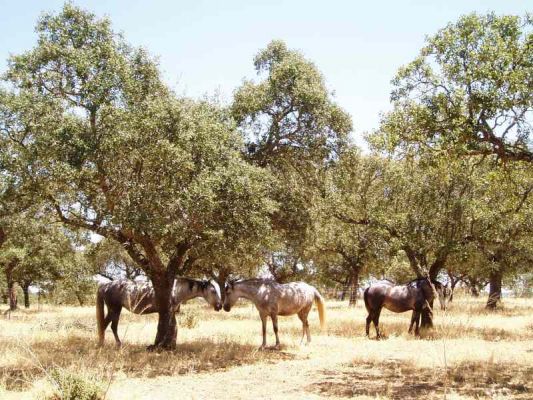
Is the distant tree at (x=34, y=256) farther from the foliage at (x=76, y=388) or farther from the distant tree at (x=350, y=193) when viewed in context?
the foliage at (x=76, y=388)

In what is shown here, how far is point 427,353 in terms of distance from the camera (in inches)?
586

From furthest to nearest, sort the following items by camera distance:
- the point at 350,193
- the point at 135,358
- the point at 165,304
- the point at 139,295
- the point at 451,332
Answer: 1. the point at 350,193
2. the point at 451,332
3. the point at 139,295
4. the point at 165,304
5. the point at 135,358

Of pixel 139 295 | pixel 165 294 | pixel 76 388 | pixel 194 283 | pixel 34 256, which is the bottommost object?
pixel 76 388

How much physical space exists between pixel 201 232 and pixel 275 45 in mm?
9822

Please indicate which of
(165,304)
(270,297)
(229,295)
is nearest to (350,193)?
(270,297)

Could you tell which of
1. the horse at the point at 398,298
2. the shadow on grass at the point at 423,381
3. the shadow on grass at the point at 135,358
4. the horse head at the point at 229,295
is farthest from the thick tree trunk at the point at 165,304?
the horse at the point at 398,298

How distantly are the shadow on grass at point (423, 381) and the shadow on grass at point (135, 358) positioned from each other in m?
3.10

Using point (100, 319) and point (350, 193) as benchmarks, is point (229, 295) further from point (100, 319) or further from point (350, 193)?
point (350, 193)

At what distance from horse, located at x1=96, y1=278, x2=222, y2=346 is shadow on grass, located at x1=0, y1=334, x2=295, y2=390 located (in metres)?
0.89

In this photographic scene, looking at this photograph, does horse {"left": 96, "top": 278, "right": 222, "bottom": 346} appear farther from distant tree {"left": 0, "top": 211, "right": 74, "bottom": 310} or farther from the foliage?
distant tree {"left": 0, "top": 211, "right": 74, "bottom": 310}

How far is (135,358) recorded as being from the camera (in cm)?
1389

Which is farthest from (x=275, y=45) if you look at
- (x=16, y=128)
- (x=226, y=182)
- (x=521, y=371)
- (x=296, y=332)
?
(x=521, y=371)

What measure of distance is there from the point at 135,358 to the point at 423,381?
7.84m

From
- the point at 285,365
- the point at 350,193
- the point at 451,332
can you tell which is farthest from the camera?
the point at 350,193
